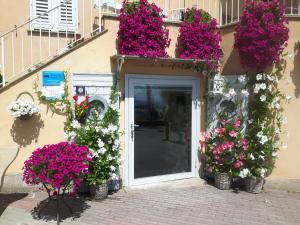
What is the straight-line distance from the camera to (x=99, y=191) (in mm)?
5422

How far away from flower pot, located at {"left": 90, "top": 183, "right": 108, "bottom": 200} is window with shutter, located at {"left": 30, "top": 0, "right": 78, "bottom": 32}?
2.97 meters

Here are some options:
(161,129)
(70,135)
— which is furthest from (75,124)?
(161,129)

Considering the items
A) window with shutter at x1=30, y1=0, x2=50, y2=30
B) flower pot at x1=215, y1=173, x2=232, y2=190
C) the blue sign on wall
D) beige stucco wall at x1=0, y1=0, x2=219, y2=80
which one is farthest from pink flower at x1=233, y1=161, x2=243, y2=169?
window with shutter at x1=30, y1=0, x2=50, y2=30

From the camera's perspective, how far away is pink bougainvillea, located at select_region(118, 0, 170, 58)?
5.43 m

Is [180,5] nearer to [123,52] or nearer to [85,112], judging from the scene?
[123,52]

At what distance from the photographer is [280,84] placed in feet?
19.2

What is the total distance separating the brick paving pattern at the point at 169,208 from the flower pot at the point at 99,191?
0.12 meters

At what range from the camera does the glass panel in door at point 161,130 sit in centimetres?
619

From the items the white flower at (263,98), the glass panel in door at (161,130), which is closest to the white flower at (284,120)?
the white flower at (263,98)

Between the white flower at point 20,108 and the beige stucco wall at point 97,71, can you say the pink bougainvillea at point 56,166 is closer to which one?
the white flower at point 20,108

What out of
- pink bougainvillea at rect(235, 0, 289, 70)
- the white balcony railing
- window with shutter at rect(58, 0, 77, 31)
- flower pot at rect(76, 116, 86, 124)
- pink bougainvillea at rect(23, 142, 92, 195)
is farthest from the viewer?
window with shutter at rect(58, 0, 77, 31)

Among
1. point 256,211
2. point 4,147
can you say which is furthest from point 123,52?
point 256,211

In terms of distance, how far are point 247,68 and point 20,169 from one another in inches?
158

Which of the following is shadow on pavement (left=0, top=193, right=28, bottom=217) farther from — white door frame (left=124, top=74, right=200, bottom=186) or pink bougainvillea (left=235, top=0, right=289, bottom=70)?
pink bougainvillea (left=235, top=0, right=289, bottom=70)
